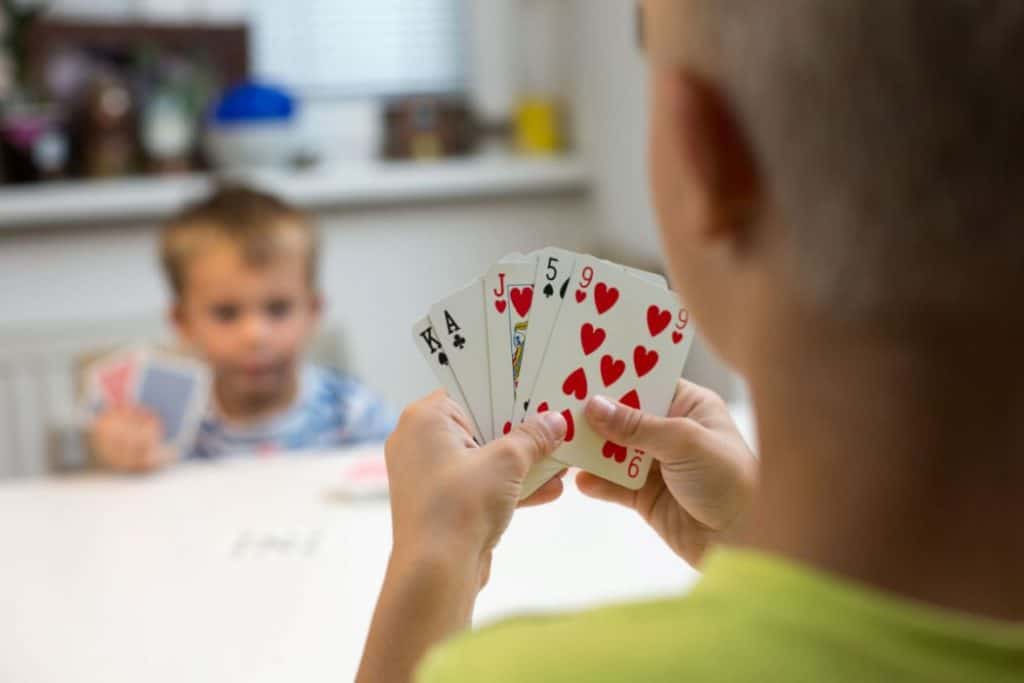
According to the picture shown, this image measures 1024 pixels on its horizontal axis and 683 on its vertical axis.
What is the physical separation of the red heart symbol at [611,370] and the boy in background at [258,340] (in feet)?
3.70

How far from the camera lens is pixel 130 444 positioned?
1.59 m

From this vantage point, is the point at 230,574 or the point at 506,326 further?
the point at 230,574

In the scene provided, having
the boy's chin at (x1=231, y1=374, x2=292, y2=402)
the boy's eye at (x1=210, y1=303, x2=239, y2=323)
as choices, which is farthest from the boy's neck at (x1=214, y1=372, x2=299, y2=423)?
the boy's eye at (x1=210, y1=303, x2=239, y2=323)

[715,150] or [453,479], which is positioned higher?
[715,150]

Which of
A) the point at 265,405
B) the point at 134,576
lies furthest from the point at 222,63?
the point at 134,576

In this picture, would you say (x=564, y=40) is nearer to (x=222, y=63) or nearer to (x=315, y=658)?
(x=222, y=63)

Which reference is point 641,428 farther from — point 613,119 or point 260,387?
point 613,119

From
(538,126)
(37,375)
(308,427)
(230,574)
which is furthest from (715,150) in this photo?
(538,126)

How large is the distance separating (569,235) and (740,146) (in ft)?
8.24

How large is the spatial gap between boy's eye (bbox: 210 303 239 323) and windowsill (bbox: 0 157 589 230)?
0.65 m

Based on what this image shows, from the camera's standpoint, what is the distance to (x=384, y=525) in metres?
1.24

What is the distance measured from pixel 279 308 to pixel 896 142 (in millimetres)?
1606

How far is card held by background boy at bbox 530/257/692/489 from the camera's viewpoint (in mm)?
718

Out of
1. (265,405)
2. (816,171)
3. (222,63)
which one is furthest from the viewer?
(222,63)
